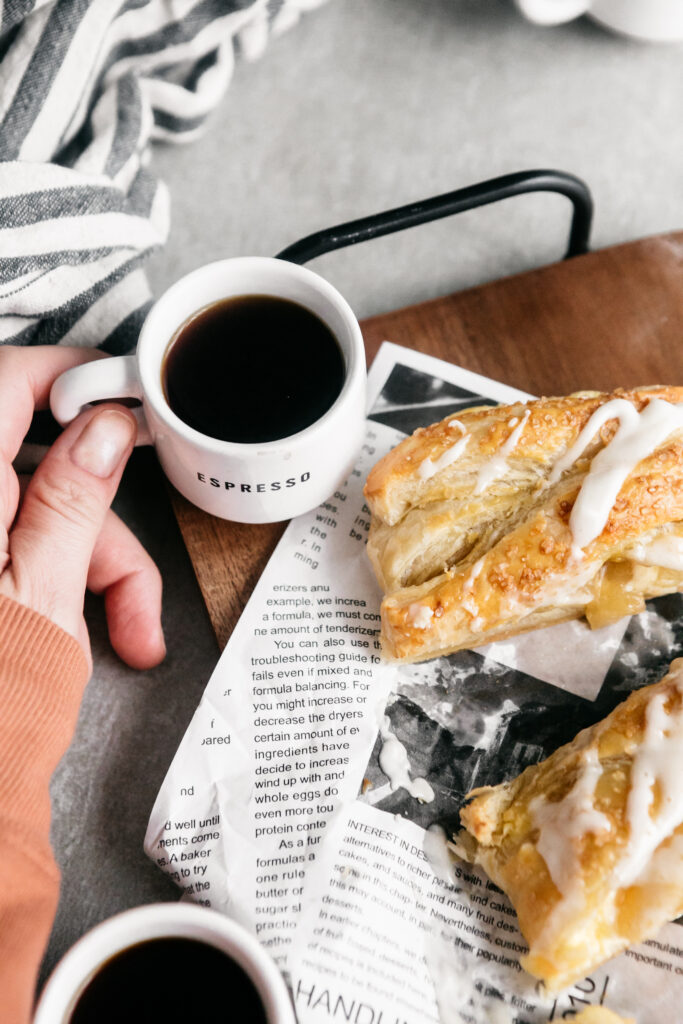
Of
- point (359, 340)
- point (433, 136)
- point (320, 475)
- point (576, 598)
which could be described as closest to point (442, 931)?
point (576, 598)

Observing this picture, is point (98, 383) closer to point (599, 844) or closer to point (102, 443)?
point (102, 443)

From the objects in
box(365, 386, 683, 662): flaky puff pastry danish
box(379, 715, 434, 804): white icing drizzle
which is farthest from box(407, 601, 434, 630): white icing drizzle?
box(379, 715, 434, 804): white icing drizzle

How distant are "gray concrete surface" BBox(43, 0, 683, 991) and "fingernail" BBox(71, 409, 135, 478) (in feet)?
0.75

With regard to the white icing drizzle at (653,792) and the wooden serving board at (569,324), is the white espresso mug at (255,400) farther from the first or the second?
the white icing drizzle at (653,792)

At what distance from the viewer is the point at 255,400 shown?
2.72 ft

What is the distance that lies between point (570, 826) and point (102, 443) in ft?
1.78

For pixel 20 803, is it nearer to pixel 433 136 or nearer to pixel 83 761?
pixel 83 761

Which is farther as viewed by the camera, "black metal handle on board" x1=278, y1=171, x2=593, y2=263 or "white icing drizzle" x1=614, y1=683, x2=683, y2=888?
"black metal handle on board" x1=278, y1=171, x2=593, y2=263

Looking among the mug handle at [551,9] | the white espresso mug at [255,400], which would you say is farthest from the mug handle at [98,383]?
the mug handle at [551,9]

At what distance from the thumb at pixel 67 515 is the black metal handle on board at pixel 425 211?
301 millimetres

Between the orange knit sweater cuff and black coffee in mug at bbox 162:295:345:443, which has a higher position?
black coffee in mug at bbox 162:295:345:443

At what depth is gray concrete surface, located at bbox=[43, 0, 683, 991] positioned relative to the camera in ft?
3.94

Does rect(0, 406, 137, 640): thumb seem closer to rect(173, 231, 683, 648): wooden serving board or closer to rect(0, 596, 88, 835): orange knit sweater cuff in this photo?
rect(0, 596, 88, 835): orange knit sweater cuff

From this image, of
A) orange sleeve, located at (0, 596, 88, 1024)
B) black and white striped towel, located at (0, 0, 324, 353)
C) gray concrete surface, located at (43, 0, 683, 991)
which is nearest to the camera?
orange sleeve, located at (0, 596, 88, 1024)
